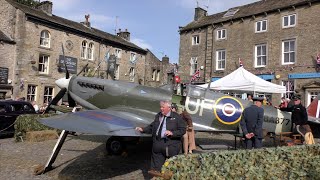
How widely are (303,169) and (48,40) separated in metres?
27.3

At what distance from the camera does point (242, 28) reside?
28219 millimetres

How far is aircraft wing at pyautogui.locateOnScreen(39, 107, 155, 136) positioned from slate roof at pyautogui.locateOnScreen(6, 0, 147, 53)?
22.1 m

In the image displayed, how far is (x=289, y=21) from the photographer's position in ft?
82.2

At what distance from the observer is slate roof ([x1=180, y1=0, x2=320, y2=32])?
2522 cm

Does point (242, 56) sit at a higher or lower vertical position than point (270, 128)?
higher

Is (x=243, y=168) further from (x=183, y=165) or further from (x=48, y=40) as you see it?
(x=48, y=40)

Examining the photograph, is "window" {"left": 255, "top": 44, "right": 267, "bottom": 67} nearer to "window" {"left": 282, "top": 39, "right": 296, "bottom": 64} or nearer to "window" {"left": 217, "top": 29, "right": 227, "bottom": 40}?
"window" {"left": 282, "top": 39, "right": 296, "bottom": 64}

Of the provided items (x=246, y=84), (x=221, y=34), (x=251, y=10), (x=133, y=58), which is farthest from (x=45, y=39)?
(x=246, y=84)

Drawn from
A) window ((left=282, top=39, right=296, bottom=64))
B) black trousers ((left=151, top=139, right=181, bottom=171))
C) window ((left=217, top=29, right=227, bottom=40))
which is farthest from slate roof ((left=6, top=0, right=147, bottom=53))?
black trousers ((left=151, top=139, right=181, bottom=171))

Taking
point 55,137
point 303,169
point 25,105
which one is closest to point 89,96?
point 55,137

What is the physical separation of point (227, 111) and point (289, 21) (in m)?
17.9

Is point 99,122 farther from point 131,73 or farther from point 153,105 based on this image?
point 131,73

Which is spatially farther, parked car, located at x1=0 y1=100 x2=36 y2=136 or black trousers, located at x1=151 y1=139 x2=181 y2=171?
parked car, located at x1=0 y1=100 x2=36 y2=136

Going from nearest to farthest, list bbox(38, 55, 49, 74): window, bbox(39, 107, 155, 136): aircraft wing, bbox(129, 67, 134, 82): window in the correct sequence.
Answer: bbox(39, 107, 155, 136): aircraft wing, bbox(38, 55, 49, 74): window, bbox(129, 67, 134, 82): window
